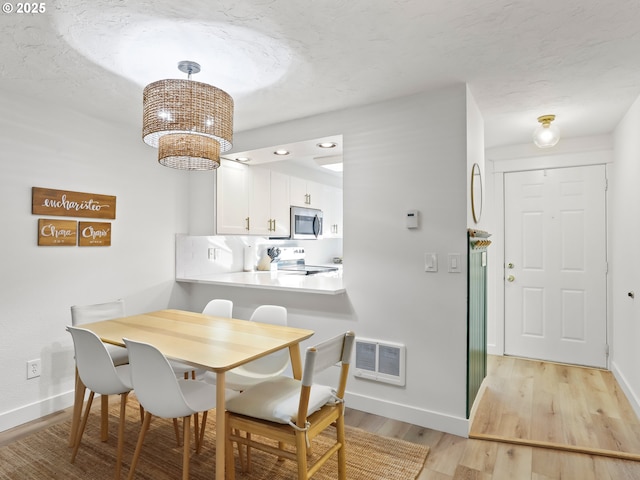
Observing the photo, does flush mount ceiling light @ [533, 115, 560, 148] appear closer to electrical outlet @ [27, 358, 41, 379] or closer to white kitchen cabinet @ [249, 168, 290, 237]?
white kitchen cabinet @ [249, 168, 290, 237]

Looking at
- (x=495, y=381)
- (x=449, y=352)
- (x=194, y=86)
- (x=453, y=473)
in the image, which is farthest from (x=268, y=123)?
(x=495, y=381)

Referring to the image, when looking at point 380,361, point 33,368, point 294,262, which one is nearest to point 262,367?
point 380,361

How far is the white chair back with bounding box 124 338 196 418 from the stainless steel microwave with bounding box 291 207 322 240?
2915 millimetres

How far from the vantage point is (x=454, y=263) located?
2488 mm

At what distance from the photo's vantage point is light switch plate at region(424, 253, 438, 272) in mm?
2549

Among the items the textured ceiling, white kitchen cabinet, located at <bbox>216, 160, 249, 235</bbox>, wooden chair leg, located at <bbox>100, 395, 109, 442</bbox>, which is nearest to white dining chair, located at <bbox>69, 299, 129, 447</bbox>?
wooden chair leg, located at <bbox>100, 395, 109, 442</bbox>

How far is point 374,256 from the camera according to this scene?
2.79m

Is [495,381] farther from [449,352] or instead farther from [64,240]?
[64,240]

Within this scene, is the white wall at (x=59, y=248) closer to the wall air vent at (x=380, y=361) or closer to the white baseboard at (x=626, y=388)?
the wall air vent at (x=380, y=361)

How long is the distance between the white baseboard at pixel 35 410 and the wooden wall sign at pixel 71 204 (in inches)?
53.9

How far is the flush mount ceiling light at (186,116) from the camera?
1900 millimetres

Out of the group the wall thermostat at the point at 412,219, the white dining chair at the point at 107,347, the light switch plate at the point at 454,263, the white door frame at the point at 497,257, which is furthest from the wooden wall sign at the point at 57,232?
the white door frame at the point at 497,257

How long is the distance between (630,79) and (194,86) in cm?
266

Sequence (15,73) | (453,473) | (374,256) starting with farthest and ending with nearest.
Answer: (374,256)
(15,73)
(453,473)
